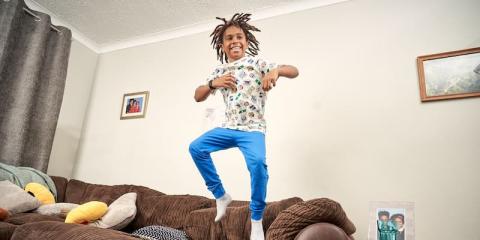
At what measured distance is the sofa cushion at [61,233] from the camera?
4.22 feet

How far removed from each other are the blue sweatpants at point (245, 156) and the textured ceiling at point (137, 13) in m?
1.92

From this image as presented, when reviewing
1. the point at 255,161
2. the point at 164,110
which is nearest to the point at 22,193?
the point at 164,110

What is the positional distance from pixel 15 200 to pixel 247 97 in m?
1.88

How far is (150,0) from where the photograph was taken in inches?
123

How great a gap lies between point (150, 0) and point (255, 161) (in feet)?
7.95

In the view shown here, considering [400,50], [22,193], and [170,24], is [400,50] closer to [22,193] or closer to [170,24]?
[170,24]

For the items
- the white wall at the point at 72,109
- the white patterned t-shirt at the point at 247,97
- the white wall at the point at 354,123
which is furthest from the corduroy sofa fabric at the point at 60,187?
the white patterned t-shirt at the point at 247,97

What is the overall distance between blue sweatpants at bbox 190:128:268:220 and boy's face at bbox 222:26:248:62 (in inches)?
16.9

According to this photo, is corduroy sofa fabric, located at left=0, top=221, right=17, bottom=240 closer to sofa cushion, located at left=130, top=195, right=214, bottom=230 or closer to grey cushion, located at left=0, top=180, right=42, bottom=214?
grey cushion, located at left=0, top=180, right=42, bottom=214

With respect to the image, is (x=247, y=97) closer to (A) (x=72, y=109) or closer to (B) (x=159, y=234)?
(B) (x=159, y=234)

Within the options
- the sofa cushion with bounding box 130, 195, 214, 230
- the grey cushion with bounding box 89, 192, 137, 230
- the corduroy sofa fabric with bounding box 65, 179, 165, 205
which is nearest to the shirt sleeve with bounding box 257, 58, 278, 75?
the sofa cushion with bounding box 130, 195, 214, 230

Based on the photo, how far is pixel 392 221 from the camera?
1769 millimetres

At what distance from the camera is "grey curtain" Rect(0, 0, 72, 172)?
2934 mm

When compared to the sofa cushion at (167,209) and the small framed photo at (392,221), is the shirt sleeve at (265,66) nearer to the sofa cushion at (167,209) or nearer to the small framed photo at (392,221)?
the small framed photo at (392,221)
